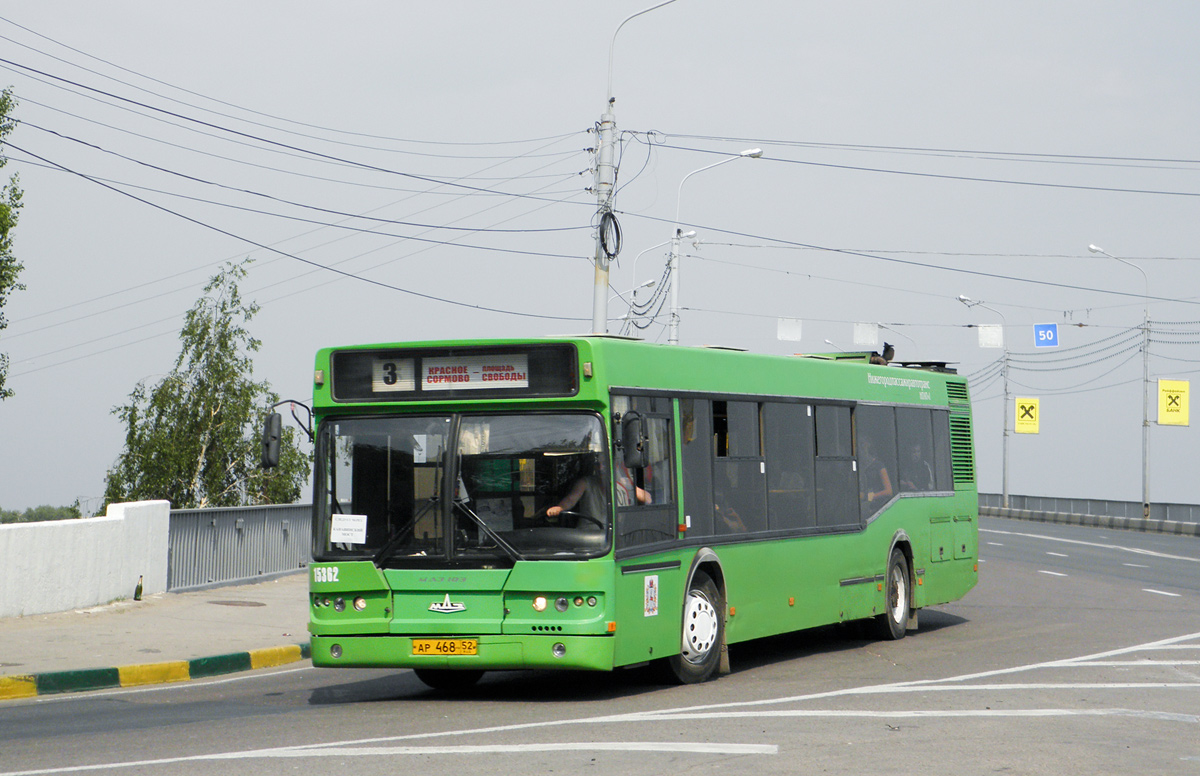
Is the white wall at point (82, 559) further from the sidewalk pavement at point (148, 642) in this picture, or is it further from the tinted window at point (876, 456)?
the tinted window at point (876, 456)

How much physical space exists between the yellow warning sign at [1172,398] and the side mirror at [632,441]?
51.6 meters

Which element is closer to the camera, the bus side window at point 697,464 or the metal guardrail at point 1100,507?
the bus side window at point 697,464

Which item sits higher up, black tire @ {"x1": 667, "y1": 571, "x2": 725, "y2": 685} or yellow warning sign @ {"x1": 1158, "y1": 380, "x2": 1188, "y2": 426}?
yellow warning sign @ {"x1": 1158, "y1": 380, "x2": 1188, "y2": 426}

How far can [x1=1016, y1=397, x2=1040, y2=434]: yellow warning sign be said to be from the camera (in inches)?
2822

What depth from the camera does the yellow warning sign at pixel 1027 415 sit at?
71.7 metres

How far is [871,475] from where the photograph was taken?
51.8 feet

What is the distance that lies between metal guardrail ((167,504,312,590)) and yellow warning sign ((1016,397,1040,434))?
2095 inches

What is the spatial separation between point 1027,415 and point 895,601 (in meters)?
58.6

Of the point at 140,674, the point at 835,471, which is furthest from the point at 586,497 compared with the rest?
the point at 140,674

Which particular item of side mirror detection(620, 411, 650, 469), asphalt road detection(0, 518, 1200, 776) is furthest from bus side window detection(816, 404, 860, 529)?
side mirror detection(620, 411, 650, 469)

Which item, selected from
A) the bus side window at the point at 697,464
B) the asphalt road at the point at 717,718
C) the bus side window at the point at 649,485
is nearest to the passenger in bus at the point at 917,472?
the asphalt road at the point at 717,718

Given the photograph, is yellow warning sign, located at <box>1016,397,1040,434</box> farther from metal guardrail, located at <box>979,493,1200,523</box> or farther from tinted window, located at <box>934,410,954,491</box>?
tinted window, located at <box>934,410,954,491</box>

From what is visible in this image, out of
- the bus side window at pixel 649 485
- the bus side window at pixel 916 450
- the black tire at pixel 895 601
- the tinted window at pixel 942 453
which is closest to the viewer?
the bus side window at pixel 649 485

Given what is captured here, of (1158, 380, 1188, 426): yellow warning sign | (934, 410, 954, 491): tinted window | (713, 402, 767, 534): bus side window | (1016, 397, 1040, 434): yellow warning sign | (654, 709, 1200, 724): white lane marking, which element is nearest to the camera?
(654, 709, 1200, 724): white lane marking
